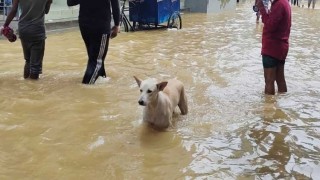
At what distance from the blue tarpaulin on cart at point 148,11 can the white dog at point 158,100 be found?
382 inches

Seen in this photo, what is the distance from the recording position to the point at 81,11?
291 inches

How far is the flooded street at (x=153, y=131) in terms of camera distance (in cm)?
446

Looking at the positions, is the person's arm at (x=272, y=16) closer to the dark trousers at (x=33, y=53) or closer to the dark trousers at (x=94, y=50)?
the dark trousers at (x=94, y=50)

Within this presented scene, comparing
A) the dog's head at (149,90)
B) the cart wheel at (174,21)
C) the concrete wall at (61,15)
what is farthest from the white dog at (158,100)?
the cart wheel at (174,21)

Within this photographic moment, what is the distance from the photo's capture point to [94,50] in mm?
7516

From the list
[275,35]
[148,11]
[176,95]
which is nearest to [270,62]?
[275,35]

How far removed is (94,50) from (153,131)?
2547mm

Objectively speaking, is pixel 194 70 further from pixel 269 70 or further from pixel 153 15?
pixel 153 15

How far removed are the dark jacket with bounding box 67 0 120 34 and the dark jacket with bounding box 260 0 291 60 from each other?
2.42 metres

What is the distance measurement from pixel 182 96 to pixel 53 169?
223cm

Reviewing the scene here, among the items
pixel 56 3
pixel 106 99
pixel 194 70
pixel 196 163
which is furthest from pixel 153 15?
pixel 196 163

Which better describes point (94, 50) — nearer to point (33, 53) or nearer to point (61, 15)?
point (33, 53)

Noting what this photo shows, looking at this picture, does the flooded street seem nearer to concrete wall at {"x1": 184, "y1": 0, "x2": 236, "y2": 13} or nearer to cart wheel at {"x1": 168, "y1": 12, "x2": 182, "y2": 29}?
cart wheel at {"x1": 168, "y1": 12, "x2": 182, "y2": 29}

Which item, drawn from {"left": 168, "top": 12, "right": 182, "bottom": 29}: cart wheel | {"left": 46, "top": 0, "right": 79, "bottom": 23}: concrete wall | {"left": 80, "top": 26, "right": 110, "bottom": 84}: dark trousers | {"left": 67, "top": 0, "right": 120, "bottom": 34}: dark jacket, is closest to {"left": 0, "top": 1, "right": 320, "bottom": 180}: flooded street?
{"left": 80, "top": 26, "right": 110, "bottom": 84}: dark trousers
